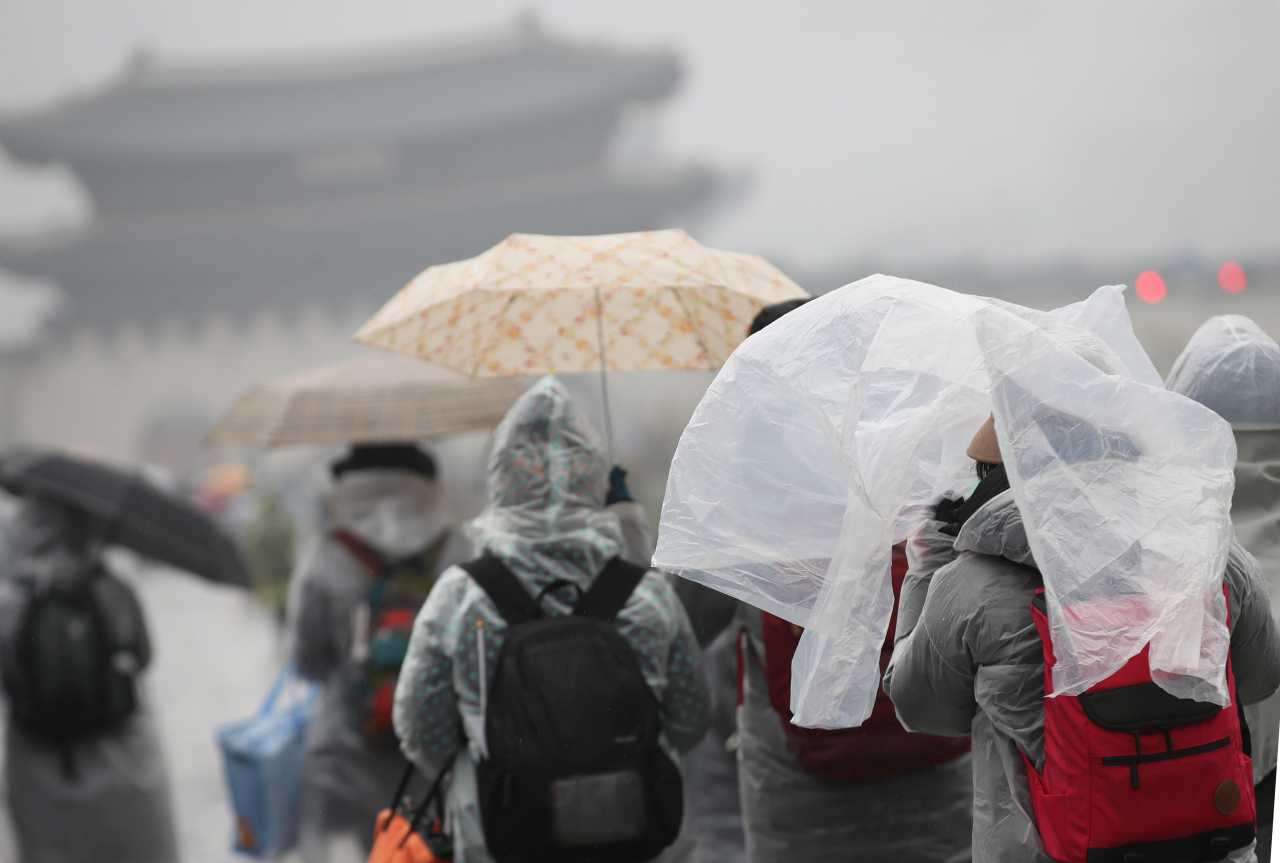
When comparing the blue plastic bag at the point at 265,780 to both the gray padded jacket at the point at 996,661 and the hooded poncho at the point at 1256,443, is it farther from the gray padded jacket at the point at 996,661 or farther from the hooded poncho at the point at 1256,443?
the hooded poncho at the point at 1256,443

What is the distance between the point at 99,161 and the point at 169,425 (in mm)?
892

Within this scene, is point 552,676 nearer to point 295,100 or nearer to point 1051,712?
point 1051,712

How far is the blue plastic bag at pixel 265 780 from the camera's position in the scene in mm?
2895

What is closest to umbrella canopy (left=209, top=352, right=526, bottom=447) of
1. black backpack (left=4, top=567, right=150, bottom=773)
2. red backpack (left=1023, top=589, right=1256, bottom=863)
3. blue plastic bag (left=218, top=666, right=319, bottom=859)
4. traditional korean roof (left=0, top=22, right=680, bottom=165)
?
black backpack (left=4, top=567, right=150, bottom=773)

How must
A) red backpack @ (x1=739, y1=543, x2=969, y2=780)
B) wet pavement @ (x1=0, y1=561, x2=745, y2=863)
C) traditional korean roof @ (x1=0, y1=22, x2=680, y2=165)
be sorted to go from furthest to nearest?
traditional korean roof @ (x1=0, y1=22, x2=680, y2=165), wet pavement @ (x1=0, y1=561, x2=745, y2=863), red backpack @ (x1=739, y1=543, x2=969, y2=780)

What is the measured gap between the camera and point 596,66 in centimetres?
367

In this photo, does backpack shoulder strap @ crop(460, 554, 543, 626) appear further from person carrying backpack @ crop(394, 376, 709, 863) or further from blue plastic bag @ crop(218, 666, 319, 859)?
blue plastic bag @ crop(218, 666, 319, 859)

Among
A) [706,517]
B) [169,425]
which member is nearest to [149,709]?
[169,425]

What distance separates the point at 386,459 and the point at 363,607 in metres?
0.38

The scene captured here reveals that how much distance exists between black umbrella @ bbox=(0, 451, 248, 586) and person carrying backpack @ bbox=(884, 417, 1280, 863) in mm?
2185

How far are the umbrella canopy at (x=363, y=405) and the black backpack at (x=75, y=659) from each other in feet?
1.63

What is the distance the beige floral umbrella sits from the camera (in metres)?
2.23

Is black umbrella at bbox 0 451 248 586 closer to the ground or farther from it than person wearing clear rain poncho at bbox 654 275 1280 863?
closer to the ground

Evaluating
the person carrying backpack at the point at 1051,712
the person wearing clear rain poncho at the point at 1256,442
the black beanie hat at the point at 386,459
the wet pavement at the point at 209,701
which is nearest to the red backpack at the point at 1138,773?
the person carrying backpack at the point at 1051,712
